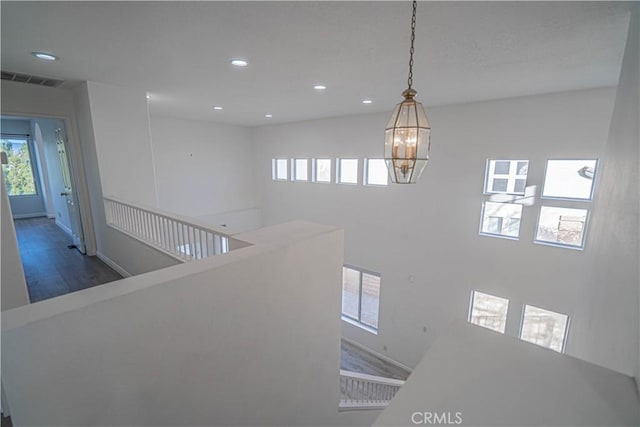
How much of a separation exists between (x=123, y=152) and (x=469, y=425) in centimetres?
483

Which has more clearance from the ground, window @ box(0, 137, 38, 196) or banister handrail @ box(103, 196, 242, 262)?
window @ box(0, 137, 38, 196)

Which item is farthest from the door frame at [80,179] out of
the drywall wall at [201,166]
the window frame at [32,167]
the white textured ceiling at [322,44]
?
the window frame at [32,167]

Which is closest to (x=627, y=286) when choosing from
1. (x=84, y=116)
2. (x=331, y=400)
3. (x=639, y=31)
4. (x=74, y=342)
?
(x=639, y=31)

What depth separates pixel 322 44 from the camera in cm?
234

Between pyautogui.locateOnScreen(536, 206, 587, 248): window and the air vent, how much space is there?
23.3ft

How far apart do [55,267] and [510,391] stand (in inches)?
201

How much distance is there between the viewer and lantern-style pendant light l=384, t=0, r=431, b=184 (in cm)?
176

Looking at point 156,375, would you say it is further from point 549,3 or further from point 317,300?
point 549,3

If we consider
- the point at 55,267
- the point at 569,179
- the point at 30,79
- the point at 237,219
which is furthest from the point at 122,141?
the point at 569,179

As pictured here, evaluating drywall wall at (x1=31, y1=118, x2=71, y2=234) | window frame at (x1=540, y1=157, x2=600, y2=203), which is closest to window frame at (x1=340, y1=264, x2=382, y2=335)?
window frame at (x1=540, y1=157, x2=600, y2=203)

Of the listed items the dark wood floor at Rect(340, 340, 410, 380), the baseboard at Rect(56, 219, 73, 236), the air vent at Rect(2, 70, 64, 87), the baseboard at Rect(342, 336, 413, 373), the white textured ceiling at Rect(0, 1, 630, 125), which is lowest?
the dark wood floor at Rect(340, 340, 410, 380)

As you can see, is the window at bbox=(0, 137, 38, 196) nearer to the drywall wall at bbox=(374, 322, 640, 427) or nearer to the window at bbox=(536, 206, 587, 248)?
the drywall wall at bbox=(374, 322, 640, 427)

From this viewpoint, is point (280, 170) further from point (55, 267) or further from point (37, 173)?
point (37, 173)

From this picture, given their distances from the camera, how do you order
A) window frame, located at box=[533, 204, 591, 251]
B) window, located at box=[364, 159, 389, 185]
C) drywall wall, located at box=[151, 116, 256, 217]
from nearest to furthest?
window frame, located at box=[533, 204, 591, 251]
window, located at box=[364, 159, 389, 185]
drywall wall, located at box=[151, 116, 256, 217]
